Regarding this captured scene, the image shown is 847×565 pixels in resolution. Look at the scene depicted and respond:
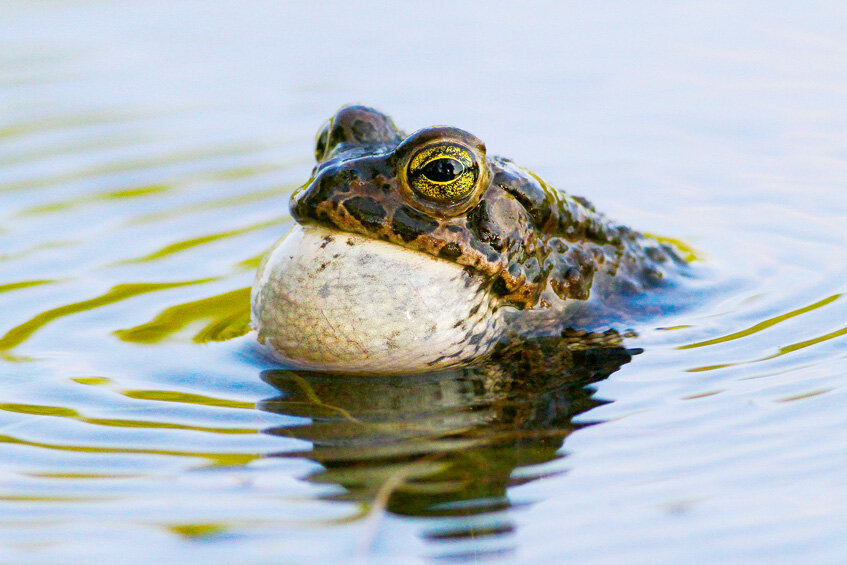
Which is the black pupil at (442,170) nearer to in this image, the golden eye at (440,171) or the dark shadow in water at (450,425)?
the golden eye at (440,171)

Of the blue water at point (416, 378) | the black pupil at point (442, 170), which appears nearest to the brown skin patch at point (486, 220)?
the black pupil at point (442, 170)

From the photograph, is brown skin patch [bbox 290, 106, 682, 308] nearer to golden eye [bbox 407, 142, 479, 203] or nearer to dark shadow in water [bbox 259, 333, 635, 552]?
golden eye [bbox 407, 142, 479, 203]

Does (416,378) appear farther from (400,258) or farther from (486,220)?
(486,220)

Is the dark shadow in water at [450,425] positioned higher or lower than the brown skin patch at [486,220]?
lower

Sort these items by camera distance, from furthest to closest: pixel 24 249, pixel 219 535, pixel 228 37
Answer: pixel 228 37 < pixel 24 249 < pixel 219 535

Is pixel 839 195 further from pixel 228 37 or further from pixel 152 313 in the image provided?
pixel 228 37

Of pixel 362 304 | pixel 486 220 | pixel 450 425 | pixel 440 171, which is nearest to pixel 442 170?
pixel 440 171

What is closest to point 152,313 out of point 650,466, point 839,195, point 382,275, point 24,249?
point 24,249

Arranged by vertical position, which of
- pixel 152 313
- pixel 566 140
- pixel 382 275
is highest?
pixel 566 140
